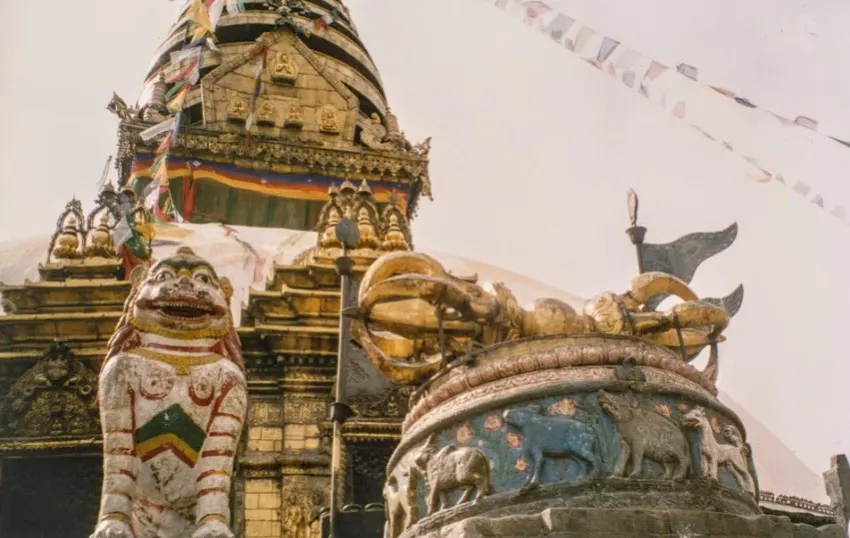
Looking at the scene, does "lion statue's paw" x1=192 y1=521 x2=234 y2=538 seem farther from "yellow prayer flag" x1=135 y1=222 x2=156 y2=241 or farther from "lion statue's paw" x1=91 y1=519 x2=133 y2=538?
"yellow prayer flag" x1=135 y1=222 x2=156 y2=241

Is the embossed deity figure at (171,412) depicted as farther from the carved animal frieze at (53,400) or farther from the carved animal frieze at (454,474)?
the carved animal frieze at (53,400)

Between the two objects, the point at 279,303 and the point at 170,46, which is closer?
the point at 279,303

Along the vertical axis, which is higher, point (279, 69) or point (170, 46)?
point (170, 46)

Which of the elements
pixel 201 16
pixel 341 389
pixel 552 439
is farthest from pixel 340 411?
pixel 201 16

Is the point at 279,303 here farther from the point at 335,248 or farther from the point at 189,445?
the point at 189,445

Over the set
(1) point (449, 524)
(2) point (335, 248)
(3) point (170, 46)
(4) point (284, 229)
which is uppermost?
(3) point (170, 46)

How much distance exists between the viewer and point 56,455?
37.1 feet

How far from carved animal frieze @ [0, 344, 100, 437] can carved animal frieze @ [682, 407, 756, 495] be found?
25.7ft

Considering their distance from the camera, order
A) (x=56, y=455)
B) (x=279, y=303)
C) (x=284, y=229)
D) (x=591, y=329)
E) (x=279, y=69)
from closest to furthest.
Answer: (x=591, y=329)
(x=56, y=455)
(x=279, y=303)
(x=284, y=229)
(x=279, y=69)

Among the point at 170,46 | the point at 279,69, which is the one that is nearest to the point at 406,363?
the point at 279,69

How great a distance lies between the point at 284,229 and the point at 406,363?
41.4ft

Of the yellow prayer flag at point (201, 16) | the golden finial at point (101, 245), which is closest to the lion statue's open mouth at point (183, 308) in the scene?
the golden finial at point (101, 245)

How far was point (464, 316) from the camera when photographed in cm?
759

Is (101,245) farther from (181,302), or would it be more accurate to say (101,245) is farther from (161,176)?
(181,302)
